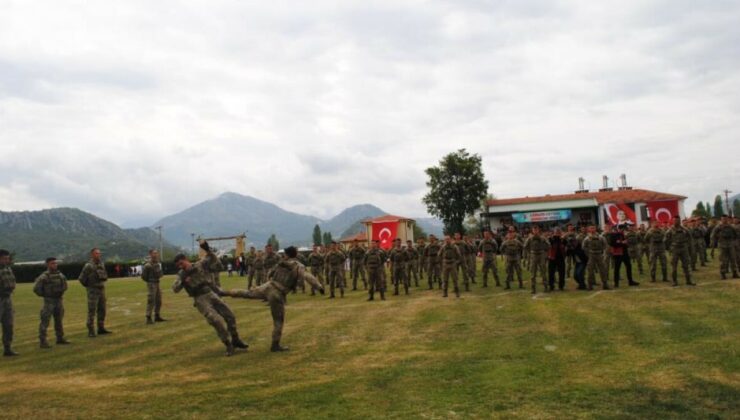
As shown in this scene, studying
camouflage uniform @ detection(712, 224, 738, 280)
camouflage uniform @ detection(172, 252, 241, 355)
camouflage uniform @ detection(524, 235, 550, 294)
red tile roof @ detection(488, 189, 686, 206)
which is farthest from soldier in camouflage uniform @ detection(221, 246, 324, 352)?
red tile roof @ detection(488, 189, 686, 206)

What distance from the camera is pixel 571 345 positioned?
11.2 meters

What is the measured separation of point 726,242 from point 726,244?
92mm

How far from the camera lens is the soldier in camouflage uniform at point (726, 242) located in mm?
20141

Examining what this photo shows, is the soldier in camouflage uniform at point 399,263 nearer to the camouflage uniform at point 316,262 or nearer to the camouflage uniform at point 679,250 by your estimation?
the camouflage uniform at point 316,262

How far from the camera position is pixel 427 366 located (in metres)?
10.2

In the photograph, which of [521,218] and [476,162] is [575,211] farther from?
[476,162]

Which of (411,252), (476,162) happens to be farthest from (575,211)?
(411,252)

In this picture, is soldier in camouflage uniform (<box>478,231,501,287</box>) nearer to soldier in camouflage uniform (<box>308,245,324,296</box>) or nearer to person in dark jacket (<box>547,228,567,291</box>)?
person in dark jacket (<box>547,228,567,291</box>)

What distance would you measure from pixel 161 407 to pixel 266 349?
4445 mm

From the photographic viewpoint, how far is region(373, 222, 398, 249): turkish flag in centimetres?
5419

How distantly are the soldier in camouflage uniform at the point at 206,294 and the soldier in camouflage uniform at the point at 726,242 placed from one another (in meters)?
17.0

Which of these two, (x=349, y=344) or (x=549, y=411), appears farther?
(x=349, y=344)

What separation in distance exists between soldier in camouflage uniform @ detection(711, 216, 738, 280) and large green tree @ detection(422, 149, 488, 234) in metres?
54.9

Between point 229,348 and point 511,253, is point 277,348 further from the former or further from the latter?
point 511,253
